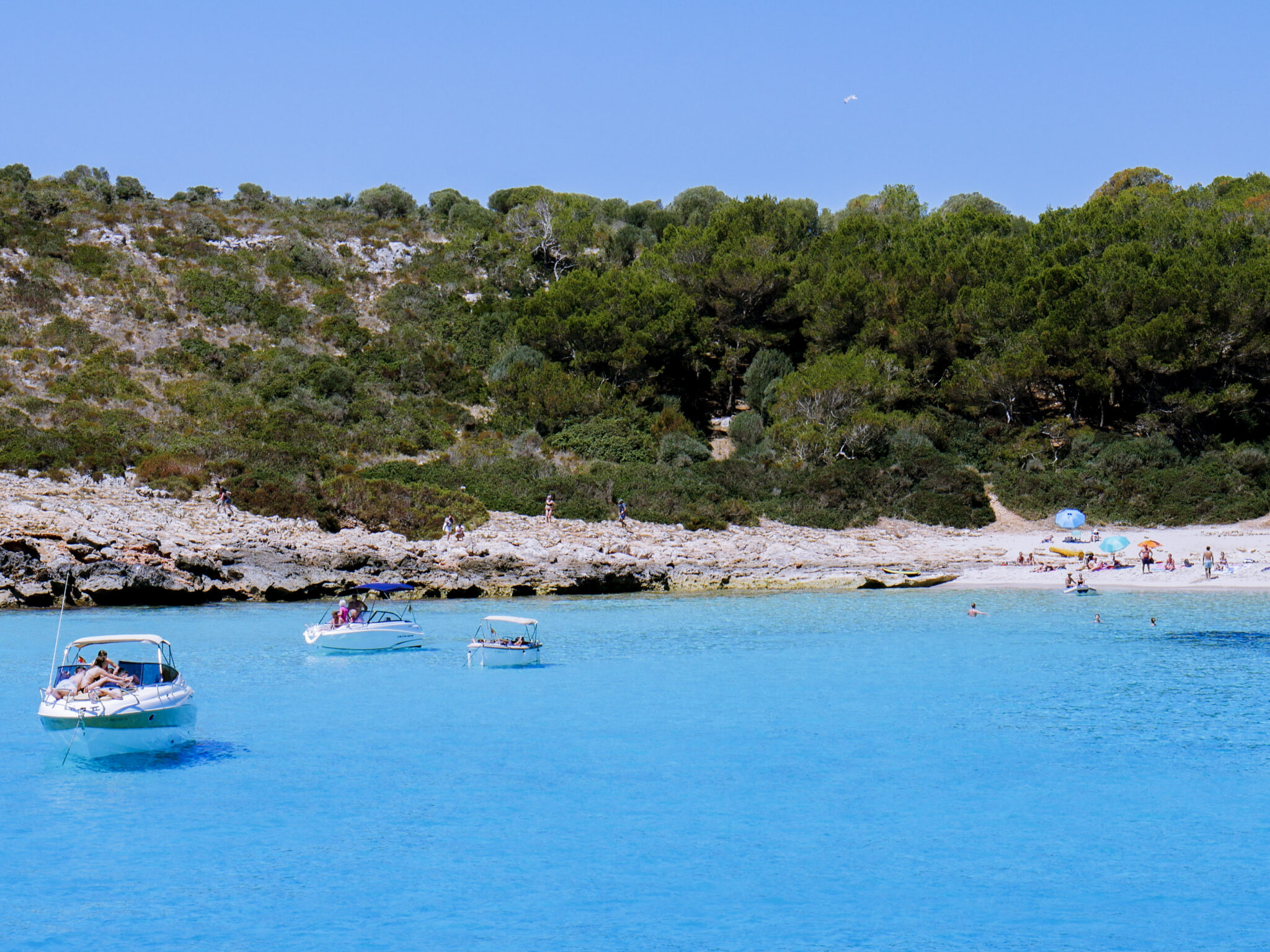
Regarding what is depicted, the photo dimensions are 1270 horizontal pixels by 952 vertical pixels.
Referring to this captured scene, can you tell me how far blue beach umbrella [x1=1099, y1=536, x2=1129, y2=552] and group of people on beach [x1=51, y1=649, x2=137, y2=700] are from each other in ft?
98.8

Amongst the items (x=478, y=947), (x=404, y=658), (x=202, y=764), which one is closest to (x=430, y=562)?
(x=404, y=658)

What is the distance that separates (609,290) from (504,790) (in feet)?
139

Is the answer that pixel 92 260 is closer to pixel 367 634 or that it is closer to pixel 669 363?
pixel 669 363

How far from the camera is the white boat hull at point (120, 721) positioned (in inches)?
602

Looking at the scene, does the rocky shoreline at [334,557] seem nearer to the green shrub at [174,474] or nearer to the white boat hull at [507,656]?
the green shrub at [174,474]

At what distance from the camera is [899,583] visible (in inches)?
1427

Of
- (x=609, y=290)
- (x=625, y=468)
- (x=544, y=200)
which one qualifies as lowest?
(x=625, y=468)

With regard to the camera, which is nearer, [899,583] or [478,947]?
[478,947]

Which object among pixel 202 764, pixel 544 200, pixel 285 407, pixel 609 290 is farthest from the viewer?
pixel 544 200

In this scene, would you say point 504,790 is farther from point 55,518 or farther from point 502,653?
point 55,518

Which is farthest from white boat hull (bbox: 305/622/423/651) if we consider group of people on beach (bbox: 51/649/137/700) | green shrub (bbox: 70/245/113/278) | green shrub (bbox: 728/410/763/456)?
green shrub (bbox: 70/245/113/278)

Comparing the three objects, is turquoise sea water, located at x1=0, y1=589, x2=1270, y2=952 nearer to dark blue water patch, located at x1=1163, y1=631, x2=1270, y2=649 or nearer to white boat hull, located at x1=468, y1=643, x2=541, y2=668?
dark blue water patch, located at x1=1163, y1=631, x2=1270, y2=649

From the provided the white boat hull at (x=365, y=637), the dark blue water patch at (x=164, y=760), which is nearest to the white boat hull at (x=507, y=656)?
A: the white boat hull at (x=365, y=637)

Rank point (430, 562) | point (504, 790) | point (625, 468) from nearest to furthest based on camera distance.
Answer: point (504, 790)
point (430, 562)
point (625, 468)
